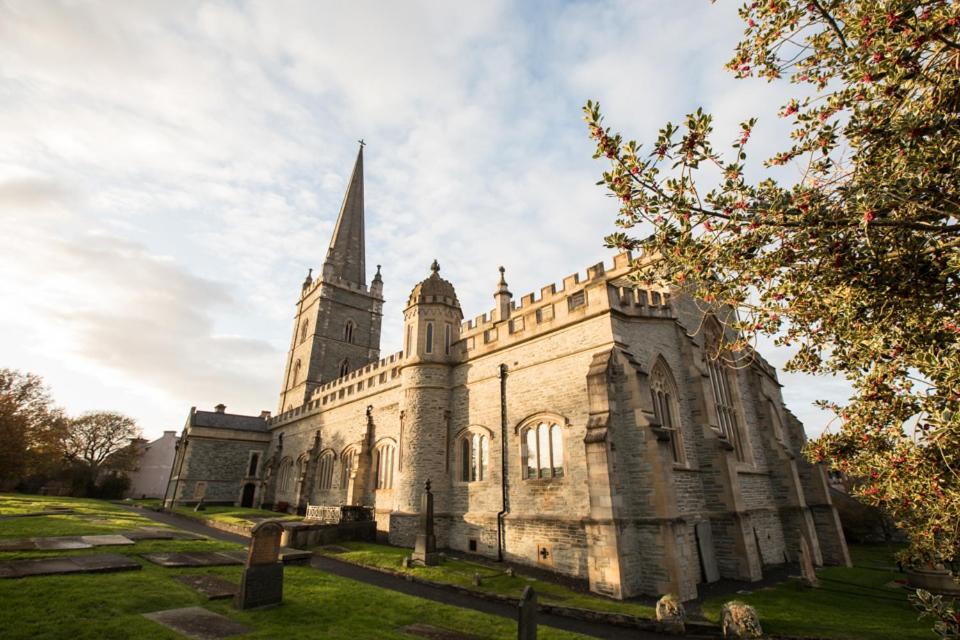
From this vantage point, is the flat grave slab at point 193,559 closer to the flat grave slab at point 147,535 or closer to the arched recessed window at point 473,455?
the flat grave slab at point 147,535

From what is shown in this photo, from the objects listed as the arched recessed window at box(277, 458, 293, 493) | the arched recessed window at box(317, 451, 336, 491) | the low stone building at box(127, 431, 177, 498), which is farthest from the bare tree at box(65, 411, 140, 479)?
the arched recessed window at box(317, 451, 336, 491)

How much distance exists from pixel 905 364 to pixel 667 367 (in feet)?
33.6

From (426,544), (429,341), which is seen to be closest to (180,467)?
(429,341)

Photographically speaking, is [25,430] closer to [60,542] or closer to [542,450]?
[60,542]

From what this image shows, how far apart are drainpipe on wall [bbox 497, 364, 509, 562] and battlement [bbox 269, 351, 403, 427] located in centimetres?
806

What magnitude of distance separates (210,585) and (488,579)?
7.29m

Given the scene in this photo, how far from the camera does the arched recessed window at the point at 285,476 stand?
33188mm

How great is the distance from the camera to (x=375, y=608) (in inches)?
361

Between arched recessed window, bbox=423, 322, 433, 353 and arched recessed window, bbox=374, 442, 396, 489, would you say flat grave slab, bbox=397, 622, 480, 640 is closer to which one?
arched recessed window, bbox=423, 322, 433, 353

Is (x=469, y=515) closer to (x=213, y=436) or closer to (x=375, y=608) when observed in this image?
(x=375, y=608)

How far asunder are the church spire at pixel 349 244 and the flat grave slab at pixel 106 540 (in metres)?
34.0

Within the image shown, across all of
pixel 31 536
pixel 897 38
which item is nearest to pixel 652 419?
pixel 897 38

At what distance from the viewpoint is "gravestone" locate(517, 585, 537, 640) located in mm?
6668

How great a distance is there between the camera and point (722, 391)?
749 inches
